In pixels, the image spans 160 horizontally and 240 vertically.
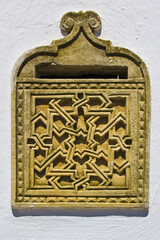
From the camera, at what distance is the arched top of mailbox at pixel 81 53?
2.33m

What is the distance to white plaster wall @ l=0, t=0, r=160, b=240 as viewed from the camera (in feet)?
7.55

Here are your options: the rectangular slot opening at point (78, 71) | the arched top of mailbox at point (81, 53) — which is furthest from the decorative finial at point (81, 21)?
the rectangular slot opening at point (78, 71)

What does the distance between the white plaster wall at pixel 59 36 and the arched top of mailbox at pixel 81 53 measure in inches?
2.1

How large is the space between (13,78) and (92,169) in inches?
33.3

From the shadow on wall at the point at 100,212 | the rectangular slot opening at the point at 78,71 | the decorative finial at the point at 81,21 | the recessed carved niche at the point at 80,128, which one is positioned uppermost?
the decorative finial at the point at 81,21

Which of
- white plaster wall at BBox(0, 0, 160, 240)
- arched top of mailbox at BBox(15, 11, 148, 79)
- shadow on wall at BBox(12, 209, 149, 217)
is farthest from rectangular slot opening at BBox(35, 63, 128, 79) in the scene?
shadow on wall at BBox(12, 209, 149, 217)

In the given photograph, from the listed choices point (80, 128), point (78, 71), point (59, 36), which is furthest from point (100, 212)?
point (59, 36)

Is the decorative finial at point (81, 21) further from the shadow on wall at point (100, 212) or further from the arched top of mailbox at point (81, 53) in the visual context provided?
the shadow on wall at point (100, 212)

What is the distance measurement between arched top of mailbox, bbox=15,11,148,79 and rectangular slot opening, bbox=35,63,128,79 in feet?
0.07

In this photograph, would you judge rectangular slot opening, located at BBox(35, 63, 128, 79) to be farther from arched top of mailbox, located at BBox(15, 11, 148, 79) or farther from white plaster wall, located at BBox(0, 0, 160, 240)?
white plaster wall, located at BBox(0, 0, 160, 240)

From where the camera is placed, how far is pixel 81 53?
235cm

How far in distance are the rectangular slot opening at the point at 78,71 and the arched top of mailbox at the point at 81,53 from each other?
2 cm

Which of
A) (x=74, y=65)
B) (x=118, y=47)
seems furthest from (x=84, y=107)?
(x=118, y=47)

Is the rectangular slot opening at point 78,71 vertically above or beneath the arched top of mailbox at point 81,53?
beneath
